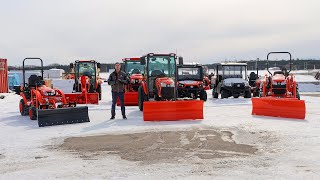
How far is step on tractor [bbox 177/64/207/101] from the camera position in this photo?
15852 mm

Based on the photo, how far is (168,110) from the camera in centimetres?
1007

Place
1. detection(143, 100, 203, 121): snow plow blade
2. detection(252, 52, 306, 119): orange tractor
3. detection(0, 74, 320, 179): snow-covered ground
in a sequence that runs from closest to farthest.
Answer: detection(0, 74, 320, 179): snow-covered ground, detection(143, 100, 203, 121): snow plow blade, detection(252, 52, 306, 119): orange tractor

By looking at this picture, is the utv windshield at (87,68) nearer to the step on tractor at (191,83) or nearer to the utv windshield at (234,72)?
the step on tractor at (191,83)

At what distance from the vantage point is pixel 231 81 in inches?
678

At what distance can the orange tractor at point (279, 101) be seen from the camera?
33.3 ft

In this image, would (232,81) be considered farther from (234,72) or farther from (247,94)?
(234,72)

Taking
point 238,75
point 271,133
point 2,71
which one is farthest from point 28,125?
point 2,71

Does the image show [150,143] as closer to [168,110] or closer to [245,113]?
[168,110]

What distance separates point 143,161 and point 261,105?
20.1 ft

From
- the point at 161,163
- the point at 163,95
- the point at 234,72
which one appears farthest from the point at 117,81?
the point at 234,72

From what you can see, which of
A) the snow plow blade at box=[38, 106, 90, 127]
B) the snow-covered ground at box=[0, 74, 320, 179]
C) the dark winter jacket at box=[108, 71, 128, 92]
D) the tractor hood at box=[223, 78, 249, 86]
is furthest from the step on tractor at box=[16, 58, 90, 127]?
the tractor hood at box=[223, 78, 249, 86]

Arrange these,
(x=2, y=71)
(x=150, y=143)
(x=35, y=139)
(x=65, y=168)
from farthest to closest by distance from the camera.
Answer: (x=2, y=71) → (x=35, y=139) → (x=150, y=143) → (x=65, y=168)

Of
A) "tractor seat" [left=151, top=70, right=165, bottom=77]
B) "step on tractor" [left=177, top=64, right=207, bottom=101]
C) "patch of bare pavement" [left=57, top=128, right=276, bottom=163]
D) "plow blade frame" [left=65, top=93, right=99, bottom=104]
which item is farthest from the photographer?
"step on tractor" [left=177, top=64, right=207, bottom=101]

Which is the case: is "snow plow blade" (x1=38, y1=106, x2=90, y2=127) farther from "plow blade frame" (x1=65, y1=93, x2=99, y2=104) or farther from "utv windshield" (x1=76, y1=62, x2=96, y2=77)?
"utv windshield" (x1=76, y1=62, x2=96, y2=77)
